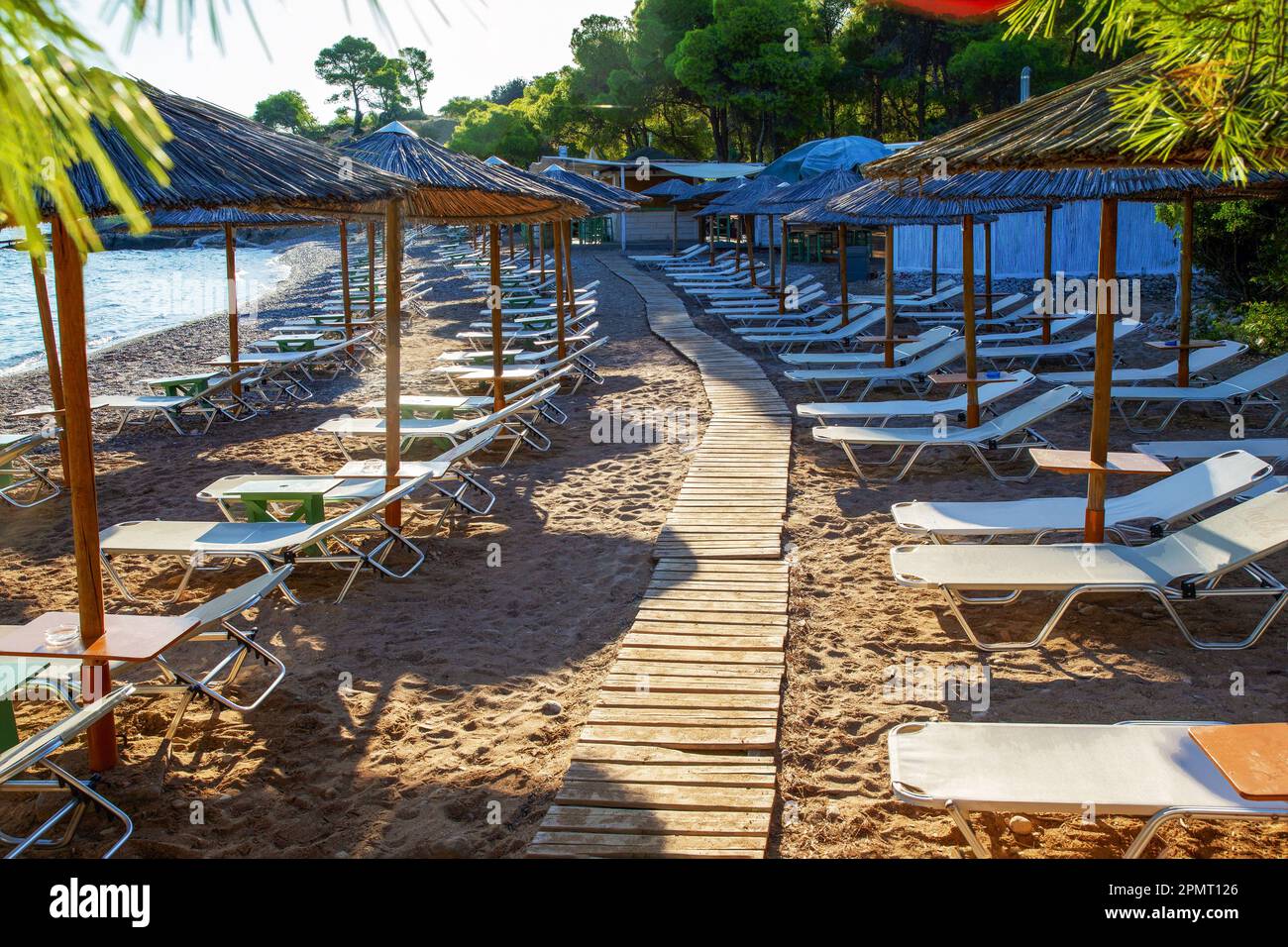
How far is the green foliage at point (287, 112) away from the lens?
116 m

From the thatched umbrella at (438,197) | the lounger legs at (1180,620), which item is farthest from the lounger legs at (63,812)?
the lounger legs at (1180,620)

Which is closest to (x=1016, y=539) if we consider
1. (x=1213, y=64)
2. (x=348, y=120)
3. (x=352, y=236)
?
(x=1213, y=64)

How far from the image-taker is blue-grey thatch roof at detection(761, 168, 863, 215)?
14969 millimetres

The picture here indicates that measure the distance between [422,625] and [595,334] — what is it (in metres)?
11.5

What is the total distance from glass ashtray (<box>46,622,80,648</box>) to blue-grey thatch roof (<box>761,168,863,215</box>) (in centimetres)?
1261

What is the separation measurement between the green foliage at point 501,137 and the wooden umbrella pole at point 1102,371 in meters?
49.5

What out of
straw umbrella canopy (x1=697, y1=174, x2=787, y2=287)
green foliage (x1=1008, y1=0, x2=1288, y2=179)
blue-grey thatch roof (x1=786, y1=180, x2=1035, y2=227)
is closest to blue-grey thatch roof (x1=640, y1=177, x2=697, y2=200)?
straw umbrella canopy (x1=697, y1=174, x2=787, y2=287)

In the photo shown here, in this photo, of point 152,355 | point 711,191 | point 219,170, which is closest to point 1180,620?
point 219,170

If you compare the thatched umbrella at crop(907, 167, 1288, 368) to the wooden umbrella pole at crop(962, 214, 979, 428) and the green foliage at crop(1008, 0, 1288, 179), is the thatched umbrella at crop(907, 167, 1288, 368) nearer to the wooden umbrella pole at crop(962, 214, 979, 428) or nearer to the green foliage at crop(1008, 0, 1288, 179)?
the wooden umbrella pole at crop(962, 214, 979, 428)

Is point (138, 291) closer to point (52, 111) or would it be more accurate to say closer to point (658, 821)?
point (658, 821)

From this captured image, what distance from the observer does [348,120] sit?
121125 millimetres

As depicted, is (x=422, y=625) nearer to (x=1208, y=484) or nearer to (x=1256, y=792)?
(x=1256, y=792)

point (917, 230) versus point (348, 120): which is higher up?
point (348, 120)
